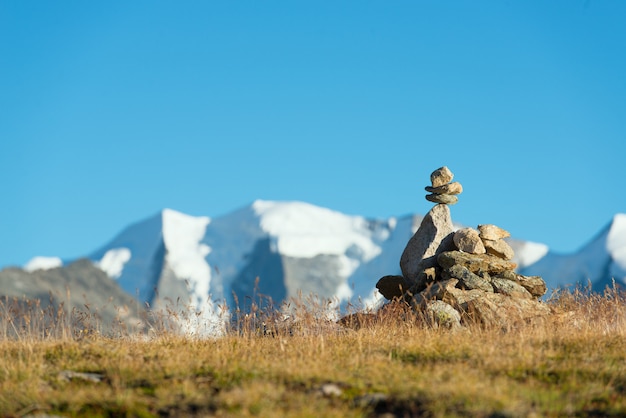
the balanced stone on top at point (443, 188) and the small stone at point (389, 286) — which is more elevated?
the balanced stone on top at point (443, 188)

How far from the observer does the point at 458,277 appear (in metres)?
18.8

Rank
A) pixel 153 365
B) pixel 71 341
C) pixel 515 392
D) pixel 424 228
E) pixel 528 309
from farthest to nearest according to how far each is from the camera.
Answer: pixel 424 228 → pixel 528 309 → pixel 71 341 → pixel 153 365 → pixel 515 392

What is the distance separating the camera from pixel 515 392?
375 inches

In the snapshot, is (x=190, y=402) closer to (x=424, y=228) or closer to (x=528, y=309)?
(x=528, y=309)

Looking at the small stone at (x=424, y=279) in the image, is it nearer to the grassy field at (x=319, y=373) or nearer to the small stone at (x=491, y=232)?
the small stone at (x=491, y=232)

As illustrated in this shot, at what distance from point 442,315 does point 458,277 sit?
2451mm

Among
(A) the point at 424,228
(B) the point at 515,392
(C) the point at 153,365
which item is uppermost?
(A) the point at 424,228

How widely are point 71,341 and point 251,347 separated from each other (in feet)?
9.90

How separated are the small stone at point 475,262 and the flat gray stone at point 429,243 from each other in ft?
2.26

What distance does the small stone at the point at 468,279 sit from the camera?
18.7 metres

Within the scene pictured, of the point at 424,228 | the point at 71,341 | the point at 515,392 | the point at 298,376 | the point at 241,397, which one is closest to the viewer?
the point at 241,397

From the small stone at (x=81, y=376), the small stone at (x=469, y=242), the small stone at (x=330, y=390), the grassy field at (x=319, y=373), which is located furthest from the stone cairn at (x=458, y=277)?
the small stone at (x=81, y=376)

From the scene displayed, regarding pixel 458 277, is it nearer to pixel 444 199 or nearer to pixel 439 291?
pixel 439 291

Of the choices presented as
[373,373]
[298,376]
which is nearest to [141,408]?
[298,376]
